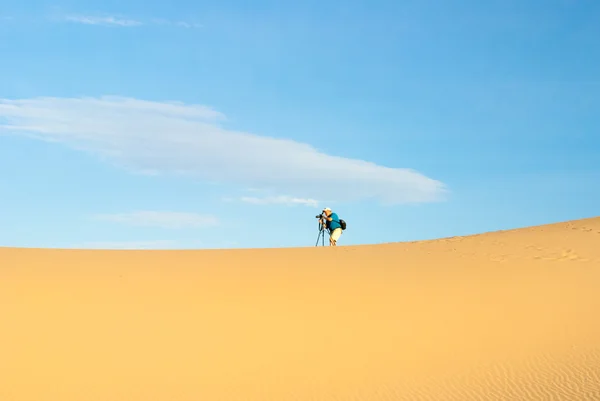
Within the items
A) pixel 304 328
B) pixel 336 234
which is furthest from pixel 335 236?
pixel 304 328

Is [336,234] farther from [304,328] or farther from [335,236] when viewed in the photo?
[304,328]

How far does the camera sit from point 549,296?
39.8 ft

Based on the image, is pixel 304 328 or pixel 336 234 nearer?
pixel 304 328

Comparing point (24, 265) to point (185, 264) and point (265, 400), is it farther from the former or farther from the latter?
point (265, 400)

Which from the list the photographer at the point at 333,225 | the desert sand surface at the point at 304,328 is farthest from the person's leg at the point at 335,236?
the desert sand surface at the point at 304,328

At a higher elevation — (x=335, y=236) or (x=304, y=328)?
(x=335, y=236)

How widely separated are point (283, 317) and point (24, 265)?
702 centimetres

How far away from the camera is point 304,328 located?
1058cm

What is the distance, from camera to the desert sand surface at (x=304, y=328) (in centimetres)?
852

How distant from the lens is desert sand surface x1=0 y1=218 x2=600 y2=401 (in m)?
8.52

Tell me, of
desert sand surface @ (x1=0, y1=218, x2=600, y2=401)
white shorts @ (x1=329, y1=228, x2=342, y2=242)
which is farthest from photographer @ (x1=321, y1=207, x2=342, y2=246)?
desert sand surface @ (x1=0, y1=218, x2=600, y2=401)

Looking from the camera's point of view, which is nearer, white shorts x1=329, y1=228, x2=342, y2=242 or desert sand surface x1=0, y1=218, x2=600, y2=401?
desert sand surface x1=0, y1=218, x2=600, y2=401

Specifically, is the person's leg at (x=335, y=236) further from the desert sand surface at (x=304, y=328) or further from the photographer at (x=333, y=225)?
the desert sand surface at (x=304, y=328)

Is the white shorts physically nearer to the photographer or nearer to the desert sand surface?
the photographer
